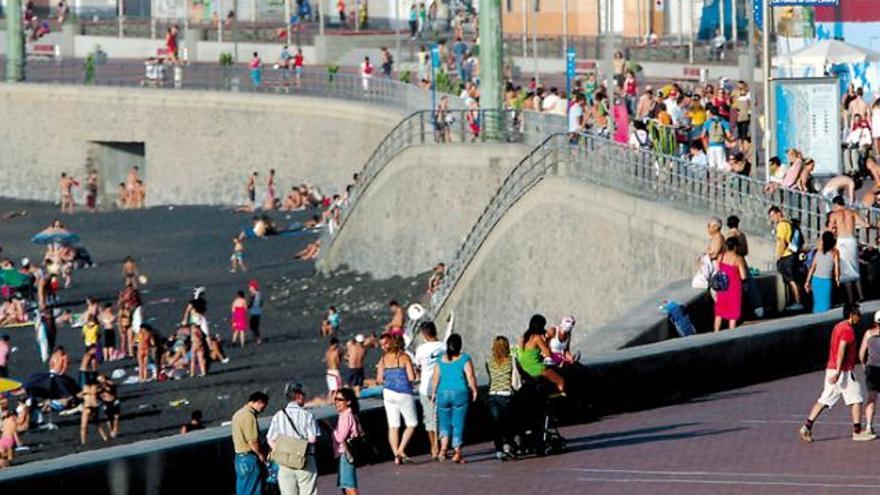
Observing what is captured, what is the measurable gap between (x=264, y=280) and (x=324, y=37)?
2471cm

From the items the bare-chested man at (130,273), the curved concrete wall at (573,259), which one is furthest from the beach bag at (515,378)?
the bare-chested man at (130,273)

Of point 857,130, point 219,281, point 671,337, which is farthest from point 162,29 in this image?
point 671,337

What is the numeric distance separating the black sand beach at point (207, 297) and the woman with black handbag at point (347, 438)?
45.8 ft

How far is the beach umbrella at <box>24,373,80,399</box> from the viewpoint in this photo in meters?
34.8

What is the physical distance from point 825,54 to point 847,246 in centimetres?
1372

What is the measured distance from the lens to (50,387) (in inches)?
1373

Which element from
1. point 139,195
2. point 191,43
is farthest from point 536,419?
point 191,43

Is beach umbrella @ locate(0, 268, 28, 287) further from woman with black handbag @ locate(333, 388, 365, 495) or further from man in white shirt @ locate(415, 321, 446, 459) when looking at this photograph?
woman with black handbag @ locate(333, 388, 365, 495)

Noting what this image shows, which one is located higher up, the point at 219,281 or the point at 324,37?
the point at 324,37

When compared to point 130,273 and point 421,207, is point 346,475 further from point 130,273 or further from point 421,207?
point 130,273

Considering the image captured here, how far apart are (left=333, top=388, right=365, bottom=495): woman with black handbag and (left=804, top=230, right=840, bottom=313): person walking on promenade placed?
838 centimetres

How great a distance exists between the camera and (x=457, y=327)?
3909cm

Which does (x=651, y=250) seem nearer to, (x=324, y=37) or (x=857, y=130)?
(x=857, y=130)

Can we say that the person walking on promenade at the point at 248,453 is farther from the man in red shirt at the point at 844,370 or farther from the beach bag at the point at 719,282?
the beach bag at the point at 719,282
